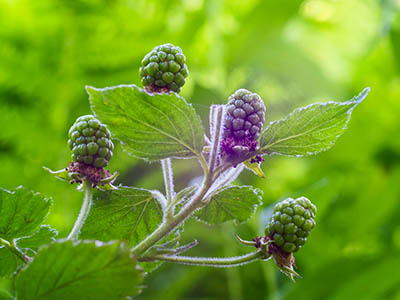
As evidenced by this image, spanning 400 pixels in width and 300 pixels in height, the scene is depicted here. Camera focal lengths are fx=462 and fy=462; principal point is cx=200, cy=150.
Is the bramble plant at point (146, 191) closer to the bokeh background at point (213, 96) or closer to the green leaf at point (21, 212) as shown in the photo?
the green leaf at point (21, 212)

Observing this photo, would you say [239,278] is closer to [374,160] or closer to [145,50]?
[374,160]

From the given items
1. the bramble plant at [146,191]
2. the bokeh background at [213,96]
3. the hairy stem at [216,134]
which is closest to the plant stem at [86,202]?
the bramble plant at [146,191]

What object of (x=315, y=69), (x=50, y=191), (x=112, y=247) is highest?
(x=315, y=69)

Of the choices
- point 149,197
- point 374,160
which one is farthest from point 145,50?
point 149,197

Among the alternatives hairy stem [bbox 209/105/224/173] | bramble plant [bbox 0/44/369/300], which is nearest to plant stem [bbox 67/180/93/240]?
bramble plant [bbox 0/44/369/300]

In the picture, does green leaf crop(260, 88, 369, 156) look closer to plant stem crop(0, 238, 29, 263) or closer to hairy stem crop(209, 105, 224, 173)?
hairy stem crop(209, 105, 224, 173)
